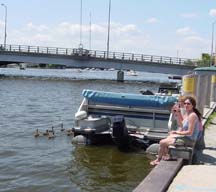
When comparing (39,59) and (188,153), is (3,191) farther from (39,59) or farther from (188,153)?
(39,59)

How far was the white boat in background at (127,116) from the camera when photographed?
14.7 metres

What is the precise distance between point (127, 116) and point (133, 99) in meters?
0.58

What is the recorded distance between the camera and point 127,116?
15.3 meters

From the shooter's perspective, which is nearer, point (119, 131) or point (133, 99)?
point (119, 131)

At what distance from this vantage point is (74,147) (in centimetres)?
1530

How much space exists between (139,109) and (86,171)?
3475 millimetres

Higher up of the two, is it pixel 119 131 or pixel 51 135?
pixel 119 131

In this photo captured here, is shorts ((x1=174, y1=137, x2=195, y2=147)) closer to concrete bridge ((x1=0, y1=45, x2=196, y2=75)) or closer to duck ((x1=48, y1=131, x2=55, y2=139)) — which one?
duck ((x1=48, y1=131, x2=55, y2=139))

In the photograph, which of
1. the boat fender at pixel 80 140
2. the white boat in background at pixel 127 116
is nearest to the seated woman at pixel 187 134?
the white boat in background at pixel 127 116

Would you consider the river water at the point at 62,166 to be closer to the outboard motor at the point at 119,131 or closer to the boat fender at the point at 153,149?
the boat fender at the point at 153,149

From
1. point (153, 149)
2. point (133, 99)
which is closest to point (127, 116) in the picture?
point (133, 99)

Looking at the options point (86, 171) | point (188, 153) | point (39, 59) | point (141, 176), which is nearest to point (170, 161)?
point (188, 153)

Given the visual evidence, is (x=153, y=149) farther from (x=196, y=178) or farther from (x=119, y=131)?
(x=196, y=178)

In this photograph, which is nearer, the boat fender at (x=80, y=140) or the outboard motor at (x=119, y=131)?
the outboard motor at (x=119, y=131)
